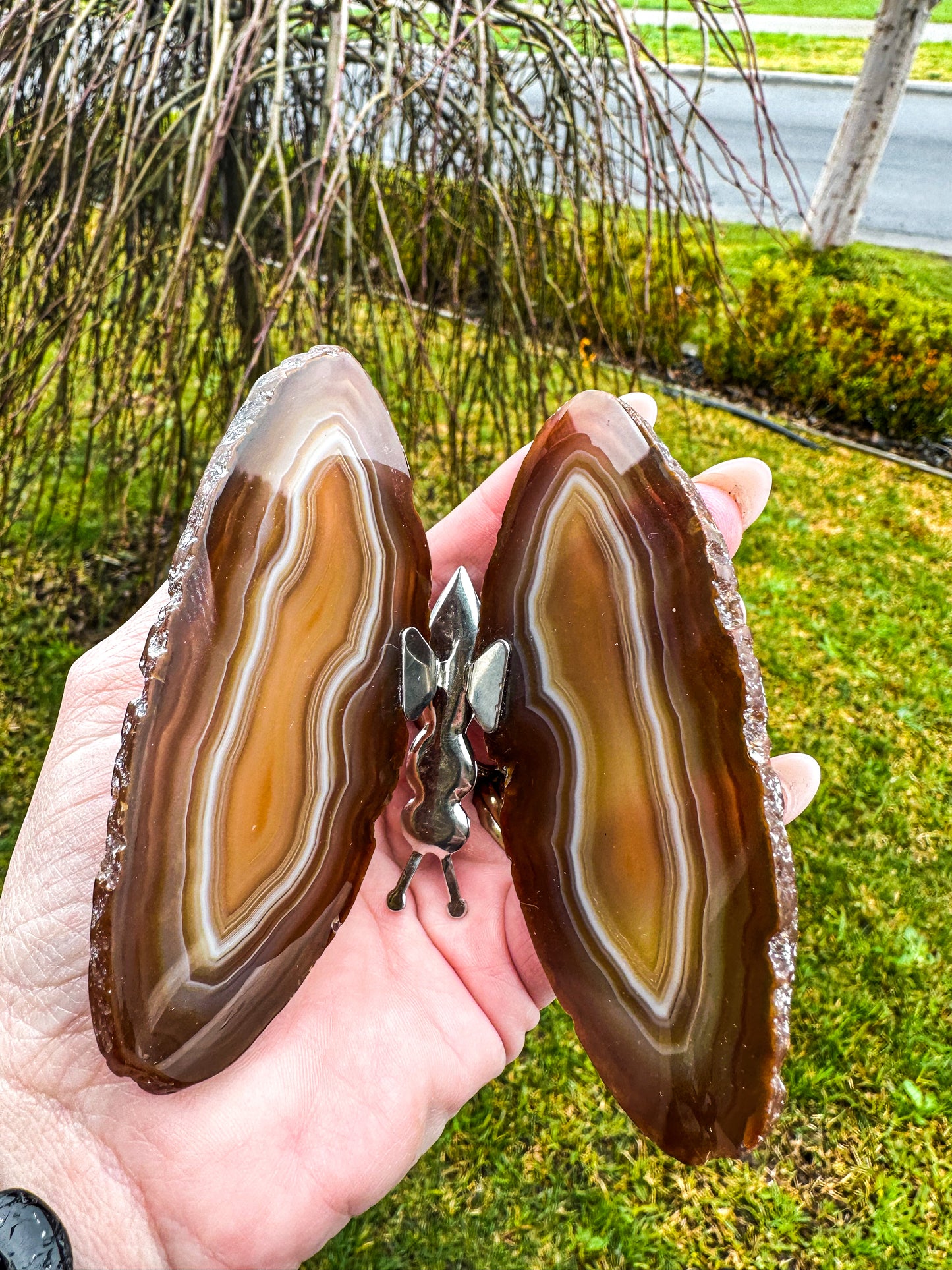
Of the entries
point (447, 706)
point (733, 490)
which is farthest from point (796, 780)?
point (447, 706)

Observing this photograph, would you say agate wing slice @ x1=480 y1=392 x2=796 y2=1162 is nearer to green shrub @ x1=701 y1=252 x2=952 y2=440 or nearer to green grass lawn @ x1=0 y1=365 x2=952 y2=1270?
green grass lawn @ x1=0 y1=365 x2=952 y2=1270

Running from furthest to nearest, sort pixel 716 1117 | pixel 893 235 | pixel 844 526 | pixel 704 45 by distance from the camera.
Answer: pixel 893 235 < pixel 844 526 < pixel 704 45 < pixel 716 1117

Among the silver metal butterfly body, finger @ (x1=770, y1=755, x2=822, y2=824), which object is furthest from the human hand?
the silver metal butterfly body

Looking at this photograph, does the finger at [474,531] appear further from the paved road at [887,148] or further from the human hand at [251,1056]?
the paved road at [887,148]

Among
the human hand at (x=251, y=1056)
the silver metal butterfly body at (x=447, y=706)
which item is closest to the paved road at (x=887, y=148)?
the silver metal butterfly body at (x=447, y=706)

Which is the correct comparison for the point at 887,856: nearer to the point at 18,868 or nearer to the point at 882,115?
the point at 18,868

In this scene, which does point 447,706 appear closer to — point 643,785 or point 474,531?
point 643,785

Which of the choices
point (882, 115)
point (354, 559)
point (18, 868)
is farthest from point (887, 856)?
point (882, 115)
